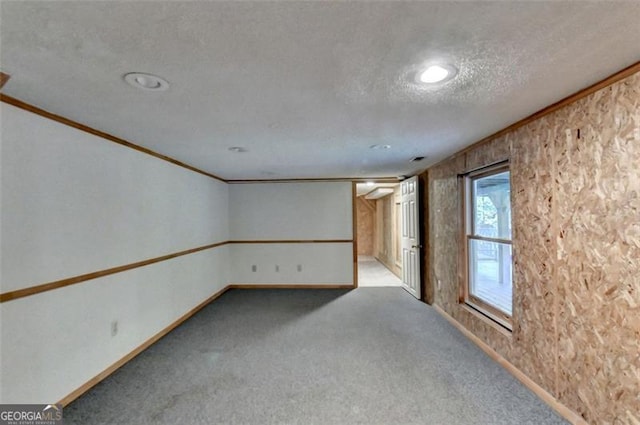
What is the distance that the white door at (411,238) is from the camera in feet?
15.1

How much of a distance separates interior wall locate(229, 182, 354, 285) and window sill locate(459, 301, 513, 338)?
251 centimetres

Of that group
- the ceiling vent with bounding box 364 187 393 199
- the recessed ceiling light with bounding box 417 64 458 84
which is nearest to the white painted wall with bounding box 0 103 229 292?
the recessed ceiling light with bounding box 417 64 458 84

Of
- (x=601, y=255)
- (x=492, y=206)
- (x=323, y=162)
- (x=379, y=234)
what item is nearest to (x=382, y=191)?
(x=379, y=234)

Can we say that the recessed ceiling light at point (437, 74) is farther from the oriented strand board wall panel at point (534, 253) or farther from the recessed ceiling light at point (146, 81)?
the recessed ceiling light at point (146, 81)

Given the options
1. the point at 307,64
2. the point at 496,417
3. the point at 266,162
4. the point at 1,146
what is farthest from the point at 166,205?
the point at 496,417

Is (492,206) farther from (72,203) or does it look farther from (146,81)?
(72,203)

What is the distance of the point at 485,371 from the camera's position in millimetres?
2410

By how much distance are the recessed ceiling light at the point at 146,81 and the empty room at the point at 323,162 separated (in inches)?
0.5

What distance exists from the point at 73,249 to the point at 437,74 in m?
2.75

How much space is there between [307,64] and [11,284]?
2160 mm

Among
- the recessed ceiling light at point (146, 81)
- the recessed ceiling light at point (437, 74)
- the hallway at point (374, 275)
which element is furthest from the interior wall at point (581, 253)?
the hallway at point (374, 275)

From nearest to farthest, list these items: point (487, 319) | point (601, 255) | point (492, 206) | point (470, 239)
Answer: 1. point (601, 255)
2. point (487, 319)
3. point (492, 206)
4. point (470, 239)

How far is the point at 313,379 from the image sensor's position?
2326mm

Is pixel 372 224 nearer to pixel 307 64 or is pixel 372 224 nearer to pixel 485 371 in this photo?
pixel 485 371
